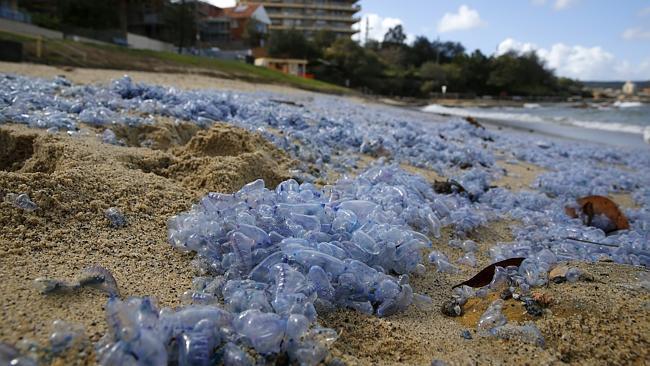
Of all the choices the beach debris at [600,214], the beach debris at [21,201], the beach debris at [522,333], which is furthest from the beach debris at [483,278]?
the beach debris at [21,201]

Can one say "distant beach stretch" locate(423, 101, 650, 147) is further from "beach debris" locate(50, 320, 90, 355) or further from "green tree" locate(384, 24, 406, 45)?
"green tree" locate(384, 24, 406, 45)

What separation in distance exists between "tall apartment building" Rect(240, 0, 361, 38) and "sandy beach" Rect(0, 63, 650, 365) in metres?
67.6

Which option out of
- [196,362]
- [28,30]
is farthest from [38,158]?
[28,30]

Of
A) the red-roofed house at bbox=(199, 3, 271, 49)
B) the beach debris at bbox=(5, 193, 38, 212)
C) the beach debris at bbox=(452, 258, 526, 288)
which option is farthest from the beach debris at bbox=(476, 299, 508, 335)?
the red-roofed house at bbox=(199, 3, 271, 49)

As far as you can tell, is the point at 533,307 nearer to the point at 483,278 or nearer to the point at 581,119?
the point at 483,278

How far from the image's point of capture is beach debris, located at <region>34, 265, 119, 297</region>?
1.38m

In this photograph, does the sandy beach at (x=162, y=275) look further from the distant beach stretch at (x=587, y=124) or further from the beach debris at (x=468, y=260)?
the distant beach stretch at (x=587, y=124)

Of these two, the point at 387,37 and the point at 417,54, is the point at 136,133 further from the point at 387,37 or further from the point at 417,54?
the point at 387,37

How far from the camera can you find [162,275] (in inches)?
65.9

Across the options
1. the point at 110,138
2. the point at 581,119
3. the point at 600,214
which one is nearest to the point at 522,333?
the point at 600,214

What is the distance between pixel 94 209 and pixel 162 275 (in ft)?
1.83

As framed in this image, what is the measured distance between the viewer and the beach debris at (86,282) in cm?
138

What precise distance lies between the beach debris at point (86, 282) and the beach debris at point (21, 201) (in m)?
0.48

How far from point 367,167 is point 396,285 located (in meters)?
2.31
